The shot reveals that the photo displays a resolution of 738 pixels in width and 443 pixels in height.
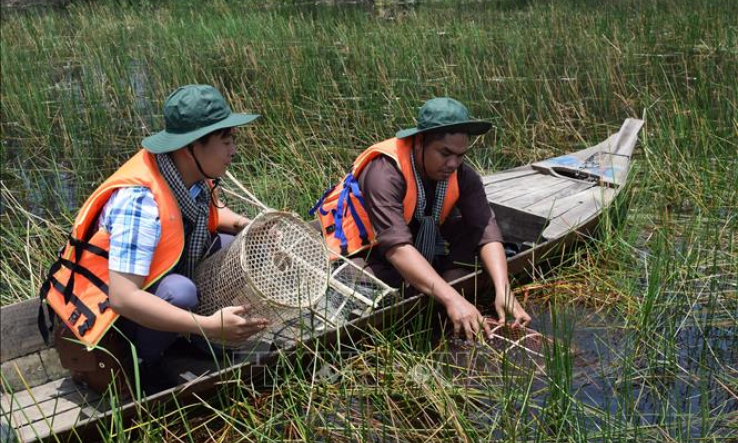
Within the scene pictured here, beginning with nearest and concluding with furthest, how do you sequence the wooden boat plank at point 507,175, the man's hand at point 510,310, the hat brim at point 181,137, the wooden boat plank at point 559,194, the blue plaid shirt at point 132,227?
the blue plaid shirt at point 132,227
the hat brim at point 181,137
the man's hand at point 510,310
the wooden boat plank at point 559,194
the wooden boat plank at point 507,175

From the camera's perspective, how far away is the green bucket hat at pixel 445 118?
3.36 m

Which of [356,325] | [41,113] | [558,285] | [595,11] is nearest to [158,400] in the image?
[356,325]

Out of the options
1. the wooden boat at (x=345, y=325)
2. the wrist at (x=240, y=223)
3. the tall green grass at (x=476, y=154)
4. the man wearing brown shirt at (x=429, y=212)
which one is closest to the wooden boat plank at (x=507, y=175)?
the wooden boat at (x=345, y=325)

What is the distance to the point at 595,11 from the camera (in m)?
8.65

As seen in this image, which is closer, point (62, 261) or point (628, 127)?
point (62, 261)

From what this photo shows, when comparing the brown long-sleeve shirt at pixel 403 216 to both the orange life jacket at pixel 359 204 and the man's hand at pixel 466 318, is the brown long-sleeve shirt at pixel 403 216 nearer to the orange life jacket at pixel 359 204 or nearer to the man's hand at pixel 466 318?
the orange life jacket at pixel 359 204

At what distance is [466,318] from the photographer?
328 centimetres

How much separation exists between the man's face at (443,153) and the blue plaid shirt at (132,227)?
1.28 m

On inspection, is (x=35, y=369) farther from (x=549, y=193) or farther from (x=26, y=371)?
(x=549, y=193)

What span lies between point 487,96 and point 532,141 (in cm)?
62

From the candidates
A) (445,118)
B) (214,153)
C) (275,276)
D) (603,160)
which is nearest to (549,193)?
(603,160)

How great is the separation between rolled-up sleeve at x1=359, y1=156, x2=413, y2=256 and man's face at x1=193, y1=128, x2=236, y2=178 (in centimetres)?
86

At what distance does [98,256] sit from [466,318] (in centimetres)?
145

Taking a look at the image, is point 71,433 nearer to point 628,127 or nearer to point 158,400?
point 158,400
